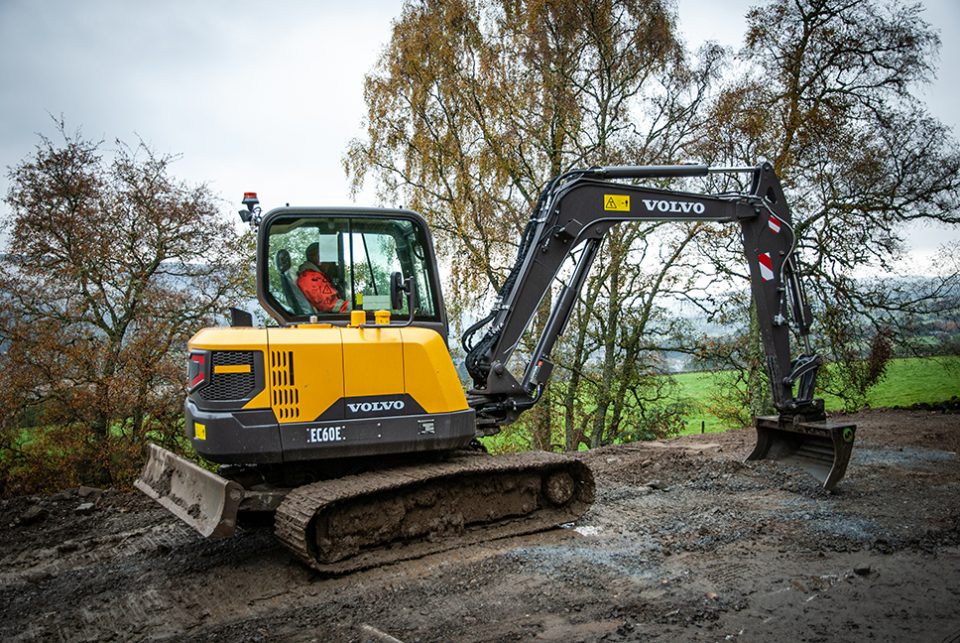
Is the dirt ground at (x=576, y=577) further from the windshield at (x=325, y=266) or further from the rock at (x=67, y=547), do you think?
the windshield at (x=325, y=266)

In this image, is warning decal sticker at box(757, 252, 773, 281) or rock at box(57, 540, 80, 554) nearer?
rock at box(57, 540, 80, 554)

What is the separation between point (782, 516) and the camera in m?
6.23

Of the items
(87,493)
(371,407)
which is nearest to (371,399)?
(371,407)

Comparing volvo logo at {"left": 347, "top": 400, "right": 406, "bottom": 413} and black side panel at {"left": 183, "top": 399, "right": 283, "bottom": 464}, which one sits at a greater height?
volvo logo at {"left": 347, "top": 400, "right": 406, "bottom": 413}

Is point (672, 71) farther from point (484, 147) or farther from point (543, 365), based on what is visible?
point (543, 365)

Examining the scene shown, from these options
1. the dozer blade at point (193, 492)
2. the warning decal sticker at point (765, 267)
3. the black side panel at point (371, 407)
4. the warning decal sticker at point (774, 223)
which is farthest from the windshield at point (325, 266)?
the warning decal sticker at point (774, 223)

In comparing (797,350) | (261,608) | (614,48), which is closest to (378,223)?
(261,608)

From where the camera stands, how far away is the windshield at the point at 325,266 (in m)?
5.51

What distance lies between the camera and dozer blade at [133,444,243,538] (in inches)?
194

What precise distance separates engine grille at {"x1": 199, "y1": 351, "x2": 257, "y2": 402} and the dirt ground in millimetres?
1316

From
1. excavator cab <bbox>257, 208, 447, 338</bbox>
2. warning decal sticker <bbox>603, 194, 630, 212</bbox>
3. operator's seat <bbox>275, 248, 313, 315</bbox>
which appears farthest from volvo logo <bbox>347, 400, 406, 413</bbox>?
warning decal sticker <bbox>603, 194, 630, 212</bbox>

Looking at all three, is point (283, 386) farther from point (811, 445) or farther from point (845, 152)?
A: point (845, 152)

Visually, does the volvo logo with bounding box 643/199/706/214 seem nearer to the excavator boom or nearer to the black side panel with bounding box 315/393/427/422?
the excavator boom

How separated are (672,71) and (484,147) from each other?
3.91 m
